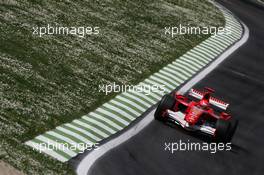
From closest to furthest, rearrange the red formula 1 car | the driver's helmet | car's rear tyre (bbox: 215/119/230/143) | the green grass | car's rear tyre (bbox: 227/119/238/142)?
the green grass, car's rear tyre (bbox: 215/119/230/143), the red formula 1 car, car's rear tyre (bbox: 227/119/238/142), the driver's helmet

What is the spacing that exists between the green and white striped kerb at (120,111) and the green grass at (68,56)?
38 centimetres

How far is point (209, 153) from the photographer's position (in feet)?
73.0

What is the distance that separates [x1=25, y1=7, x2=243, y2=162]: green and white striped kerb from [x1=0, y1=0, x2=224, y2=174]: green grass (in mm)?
384

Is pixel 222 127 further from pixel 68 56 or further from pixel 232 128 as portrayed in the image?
pixel 68 56

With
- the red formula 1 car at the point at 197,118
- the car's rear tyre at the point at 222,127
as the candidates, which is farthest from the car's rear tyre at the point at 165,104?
the car's rear tyre at the point at 222,127

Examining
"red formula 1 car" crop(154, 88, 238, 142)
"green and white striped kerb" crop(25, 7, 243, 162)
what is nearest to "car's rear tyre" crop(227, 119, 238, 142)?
"red formula 1 car" crop(154, 88, 238, 142)

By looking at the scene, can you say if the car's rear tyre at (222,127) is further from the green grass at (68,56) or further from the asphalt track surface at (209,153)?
the green grass at (68,56)

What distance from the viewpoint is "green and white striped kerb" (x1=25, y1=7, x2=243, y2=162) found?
20031 mm

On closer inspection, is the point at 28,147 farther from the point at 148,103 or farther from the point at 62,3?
the point at 62,3

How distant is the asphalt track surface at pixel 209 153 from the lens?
20.1 m

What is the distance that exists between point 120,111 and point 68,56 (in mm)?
5178

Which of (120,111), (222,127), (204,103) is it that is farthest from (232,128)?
(120,111)

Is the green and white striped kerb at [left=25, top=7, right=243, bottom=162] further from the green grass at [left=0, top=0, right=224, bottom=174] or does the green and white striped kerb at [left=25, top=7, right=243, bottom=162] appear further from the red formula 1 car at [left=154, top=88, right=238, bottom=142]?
the red formula 1 car at [left=154, top=88, right=238, bottom=142]

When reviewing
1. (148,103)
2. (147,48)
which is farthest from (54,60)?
(147,48)
